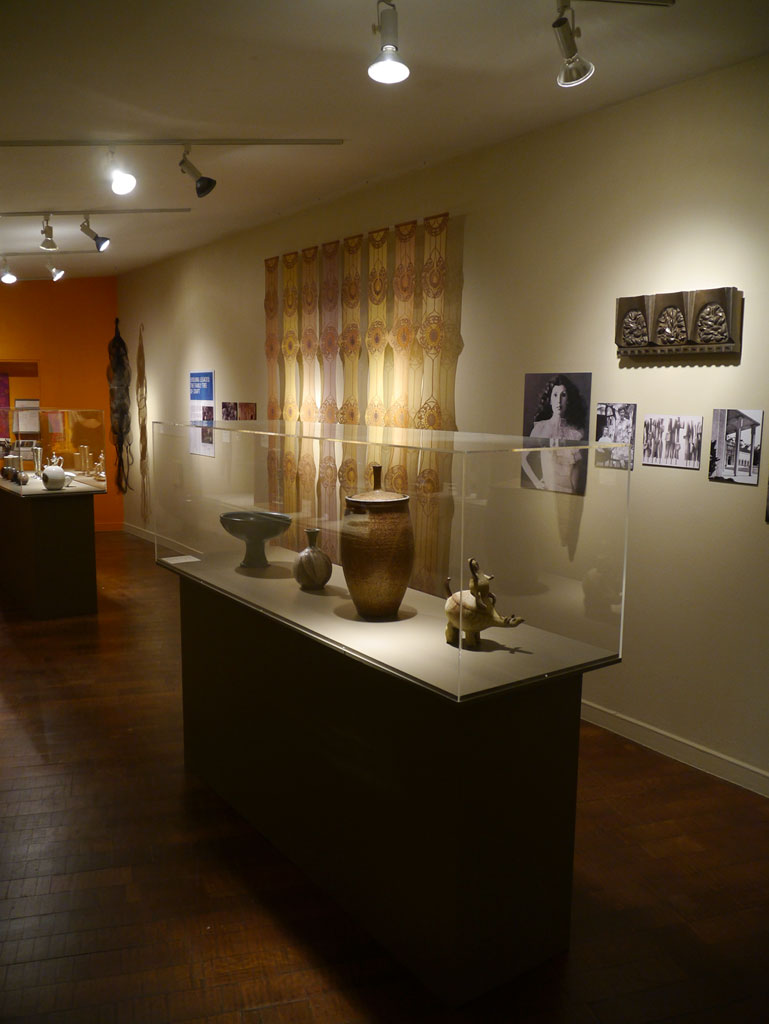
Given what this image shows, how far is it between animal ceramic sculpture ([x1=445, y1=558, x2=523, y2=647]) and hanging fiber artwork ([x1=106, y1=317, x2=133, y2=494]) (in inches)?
365

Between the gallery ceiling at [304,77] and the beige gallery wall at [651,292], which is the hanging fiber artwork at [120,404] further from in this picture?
the beige gallery wall at [651,292]

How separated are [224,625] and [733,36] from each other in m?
3.00

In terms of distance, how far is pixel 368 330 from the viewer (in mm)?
5750

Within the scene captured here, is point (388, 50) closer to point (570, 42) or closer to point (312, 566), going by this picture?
point (570, 42)

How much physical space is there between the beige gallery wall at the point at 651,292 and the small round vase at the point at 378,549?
192cm

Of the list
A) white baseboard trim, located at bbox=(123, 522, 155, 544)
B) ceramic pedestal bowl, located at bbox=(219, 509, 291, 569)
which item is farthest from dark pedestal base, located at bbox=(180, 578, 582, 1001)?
white baseboard trim, located at bbox=(123, 522, 155, 544)

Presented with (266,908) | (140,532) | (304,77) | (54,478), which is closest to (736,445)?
(304,77)

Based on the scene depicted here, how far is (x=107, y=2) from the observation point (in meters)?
2.97

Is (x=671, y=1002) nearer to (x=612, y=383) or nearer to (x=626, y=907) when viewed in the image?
(x=626, y=907)

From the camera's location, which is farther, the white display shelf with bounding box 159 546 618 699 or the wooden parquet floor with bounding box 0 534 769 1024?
the wooden parquet floor with bounding box 0 534 769 1024

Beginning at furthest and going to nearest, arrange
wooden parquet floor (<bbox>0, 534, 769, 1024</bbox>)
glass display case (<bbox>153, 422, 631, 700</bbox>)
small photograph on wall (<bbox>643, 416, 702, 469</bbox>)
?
small photograph on wall (<bbox>643, 416, 702, 469</bbox>)
wooden parquet floor (<bbox>0, 534, 769, 1024</bbox>)
glass display case (<bbox>153, 422, 631, 700</bbox>)

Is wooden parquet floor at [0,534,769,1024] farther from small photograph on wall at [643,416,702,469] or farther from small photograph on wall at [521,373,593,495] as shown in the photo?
small photograph on wall at [521,373,593,495]

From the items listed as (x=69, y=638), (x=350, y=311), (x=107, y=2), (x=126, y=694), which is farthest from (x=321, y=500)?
(x=69, y=638)

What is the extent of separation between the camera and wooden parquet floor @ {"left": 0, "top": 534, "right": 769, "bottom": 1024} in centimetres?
234
